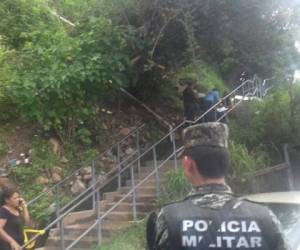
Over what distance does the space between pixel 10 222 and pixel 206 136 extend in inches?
144

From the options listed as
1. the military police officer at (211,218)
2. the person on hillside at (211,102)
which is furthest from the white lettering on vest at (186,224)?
the person on hillside at (211,102)

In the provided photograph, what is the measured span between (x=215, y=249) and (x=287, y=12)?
908 centimetres

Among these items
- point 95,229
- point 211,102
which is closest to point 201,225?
point 95,229

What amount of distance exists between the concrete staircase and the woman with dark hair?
6.76 feet

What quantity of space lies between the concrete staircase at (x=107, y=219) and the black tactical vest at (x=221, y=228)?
17.6 feet

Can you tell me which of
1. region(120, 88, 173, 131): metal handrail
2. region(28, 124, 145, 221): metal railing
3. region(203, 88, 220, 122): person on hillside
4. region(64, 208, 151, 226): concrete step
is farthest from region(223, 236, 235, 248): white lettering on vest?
region(120, 88, 173, 131): metal handrail

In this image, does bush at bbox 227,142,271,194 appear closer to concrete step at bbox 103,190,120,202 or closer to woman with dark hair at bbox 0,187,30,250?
concrete step at bbox 103,190,120,202

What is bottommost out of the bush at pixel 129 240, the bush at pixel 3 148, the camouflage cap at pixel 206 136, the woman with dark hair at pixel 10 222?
the bush at pixel 129 240

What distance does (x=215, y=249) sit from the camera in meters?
1.98

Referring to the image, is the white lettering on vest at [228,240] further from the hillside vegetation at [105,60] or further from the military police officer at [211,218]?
the hillside vegetation at [105,60]

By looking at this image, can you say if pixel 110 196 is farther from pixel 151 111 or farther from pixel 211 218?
pixel 211 218

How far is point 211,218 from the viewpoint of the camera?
2.00m

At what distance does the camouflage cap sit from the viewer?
2.14 m

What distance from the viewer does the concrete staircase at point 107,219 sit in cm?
747
